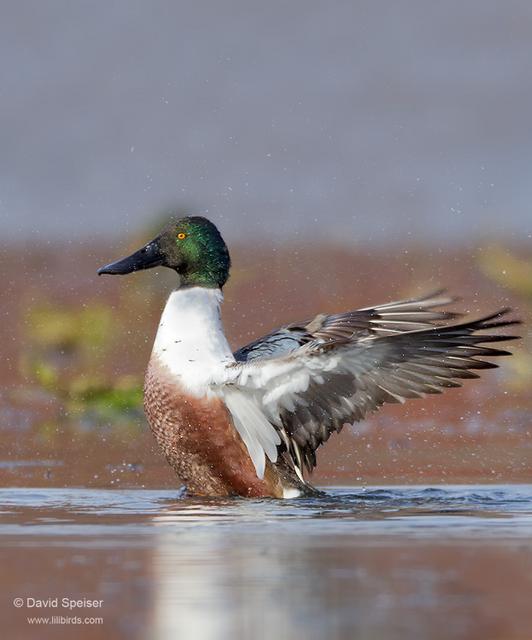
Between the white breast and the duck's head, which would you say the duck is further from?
the duck's head

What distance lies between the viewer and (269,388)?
21.6ft

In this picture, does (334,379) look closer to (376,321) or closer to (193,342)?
(193,342)

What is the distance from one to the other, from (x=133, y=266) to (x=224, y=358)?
0.87 m

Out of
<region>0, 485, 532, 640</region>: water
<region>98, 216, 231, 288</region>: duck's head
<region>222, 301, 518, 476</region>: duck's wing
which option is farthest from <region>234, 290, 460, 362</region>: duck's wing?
<region>0, 485, 532, 640</region>: water

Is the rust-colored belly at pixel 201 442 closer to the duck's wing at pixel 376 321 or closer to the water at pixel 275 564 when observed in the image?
the water at pixel 275 564

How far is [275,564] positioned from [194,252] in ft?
8.20

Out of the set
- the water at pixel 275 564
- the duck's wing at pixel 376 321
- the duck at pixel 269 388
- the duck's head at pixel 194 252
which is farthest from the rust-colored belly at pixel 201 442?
the duck's wing at pixel 376 321

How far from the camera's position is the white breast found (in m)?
6.75

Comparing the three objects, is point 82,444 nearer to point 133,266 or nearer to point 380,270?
point 133,266

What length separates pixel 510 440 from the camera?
8.77m

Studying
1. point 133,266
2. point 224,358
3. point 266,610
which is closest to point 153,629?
point 266,610

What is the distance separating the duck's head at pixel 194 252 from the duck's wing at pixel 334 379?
0.75 meters

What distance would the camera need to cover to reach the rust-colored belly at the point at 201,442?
676cm

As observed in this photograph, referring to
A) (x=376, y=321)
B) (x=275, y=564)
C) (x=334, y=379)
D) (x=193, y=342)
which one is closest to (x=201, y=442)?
(x=193, y=342)
